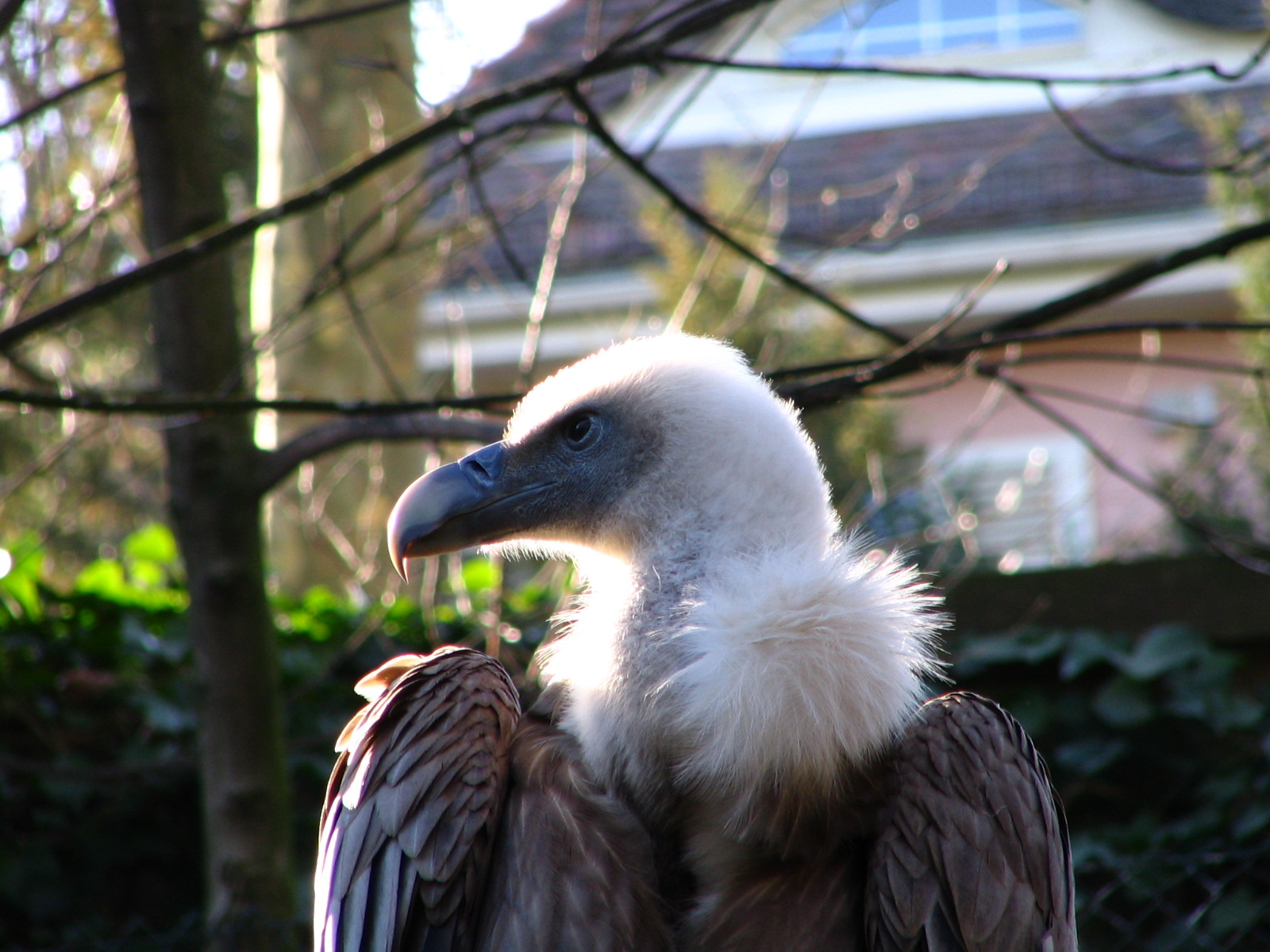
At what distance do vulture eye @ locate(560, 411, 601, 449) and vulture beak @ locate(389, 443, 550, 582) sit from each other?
3.9 inches

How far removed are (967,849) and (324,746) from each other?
2.93 metres

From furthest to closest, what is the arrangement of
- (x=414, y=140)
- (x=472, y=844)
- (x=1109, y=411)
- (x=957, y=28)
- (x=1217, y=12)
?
(x=957, y=28), (x=1217, y=12), (x=1109, y=411), (x=414, y=140), (x=472, y=844)

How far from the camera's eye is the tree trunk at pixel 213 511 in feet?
10.9

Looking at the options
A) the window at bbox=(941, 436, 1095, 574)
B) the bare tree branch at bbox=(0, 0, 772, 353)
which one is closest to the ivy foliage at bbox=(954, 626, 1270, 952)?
the window at bbox=(941, 436, 1095, 574)

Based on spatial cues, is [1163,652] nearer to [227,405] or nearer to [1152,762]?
[1152,762]

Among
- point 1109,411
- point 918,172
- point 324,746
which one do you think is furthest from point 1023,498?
point 324,746

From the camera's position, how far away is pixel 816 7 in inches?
361

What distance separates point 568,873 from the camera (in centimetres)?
209

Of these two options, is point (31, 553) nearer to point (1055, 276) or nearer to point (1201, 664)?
point (1201, 664)

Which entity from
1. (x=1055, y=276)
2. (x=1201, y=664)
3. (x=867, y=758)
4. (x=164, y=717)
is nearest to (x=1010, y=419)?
(x=1055, y=276)

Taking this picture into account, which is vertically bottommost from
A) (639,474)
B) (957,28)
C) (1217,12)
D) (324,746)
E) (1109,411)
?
(1109,411)

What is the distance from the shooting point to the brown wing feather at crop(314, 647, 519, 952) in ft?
7.03

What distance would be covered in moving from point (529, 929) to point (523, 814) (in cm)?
19

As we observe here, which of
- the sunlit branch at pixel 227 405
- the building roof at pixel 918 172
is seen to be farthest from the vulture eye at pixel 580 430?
the building roof at pixel 918 172
